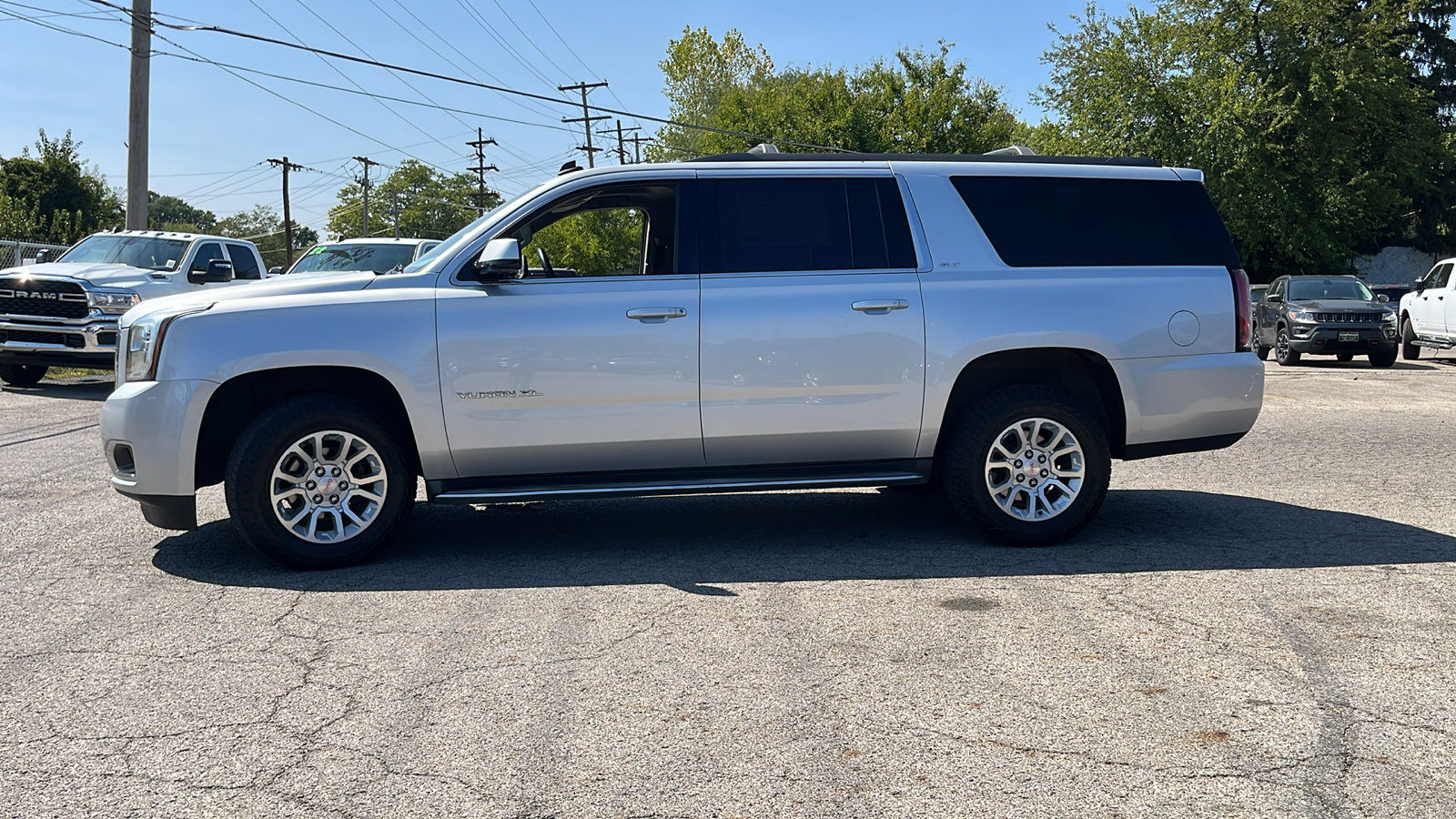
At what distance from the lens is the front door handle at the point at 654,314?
20.0ft

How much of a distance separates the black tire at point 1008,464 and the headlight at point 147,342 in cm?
376

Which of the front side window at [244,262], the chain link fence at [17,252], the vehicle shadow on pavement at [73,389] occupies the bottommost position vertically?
the vehicle shadow on pavement at [73,389]

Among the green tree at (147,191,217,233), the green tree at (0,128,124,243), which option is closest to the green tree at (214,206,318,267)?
the green tree at (147,191,217,233)

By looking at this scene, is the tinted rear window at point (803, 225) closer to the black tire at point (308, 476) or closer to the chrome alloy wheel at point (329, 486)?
the black tire at point (308, 476)

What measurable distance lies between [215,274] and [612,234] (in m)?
9.35

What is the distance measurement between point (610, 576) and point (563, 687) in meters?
1.67

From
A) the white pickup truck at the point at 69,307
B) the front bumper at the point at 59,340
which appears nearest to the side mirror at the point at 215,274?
the white pickup truck at the point at 69,307

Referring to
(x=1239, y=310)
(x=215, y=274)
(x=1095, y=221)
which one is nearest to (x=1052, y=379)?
(x=1095, y=221)

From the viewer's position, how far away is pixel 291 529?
596 cm

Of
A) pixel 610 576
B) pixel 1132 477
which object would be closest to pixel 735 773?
pixel 610 576

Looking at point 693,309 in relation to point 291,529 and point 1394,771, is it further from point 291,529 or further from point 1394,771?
point 1394,771

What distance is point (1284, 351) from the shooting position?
22422 millimetres

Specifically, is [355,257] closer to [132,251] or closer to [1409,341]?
[132,251]

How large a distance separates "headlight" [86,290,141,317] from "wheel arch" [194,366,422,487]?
1006 centimetres
